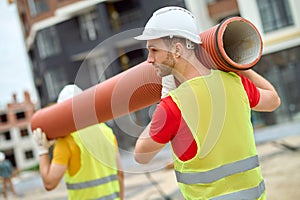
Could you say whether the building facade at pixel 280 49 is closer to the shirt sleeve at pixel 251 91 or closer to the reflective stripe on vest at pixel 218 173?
the shirt sleeve at pixel 251 91

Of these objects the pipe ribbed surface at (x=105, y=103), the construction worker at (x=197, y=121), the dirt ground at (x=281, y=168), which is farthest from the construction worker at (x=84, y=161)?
the dirt ground at (x=281, y=168)

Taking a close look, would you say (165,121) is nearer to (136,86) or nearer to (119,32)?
(136,86)

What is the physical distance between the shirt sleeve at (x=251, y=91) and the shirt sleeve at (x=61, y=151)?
1292mm

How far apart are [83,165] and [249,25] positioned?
1509 millimetres

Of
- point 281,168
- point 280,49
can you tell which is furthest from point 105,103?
point 280,49

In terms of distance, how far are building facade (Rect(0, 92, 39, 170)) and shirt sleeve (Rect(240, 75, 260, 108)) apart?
163ft

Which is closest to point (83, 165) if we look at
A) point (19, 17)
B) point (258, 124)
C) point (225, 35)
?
point (225, 35)

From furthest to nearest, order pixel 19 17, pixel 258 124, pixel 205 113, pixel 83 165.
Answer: pixel 19 17 → pixel 258 124 → pixel 83 165 → pixel 205 113

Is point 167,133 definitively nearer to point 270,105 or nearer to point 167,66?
point 167,66

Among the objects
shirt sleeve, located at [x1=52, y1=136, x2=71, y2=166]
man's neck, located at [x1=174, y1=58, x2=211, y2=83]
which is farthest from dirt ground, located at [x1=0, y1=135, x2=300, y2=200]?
man's neck, located at [x1=174, y1=58, x2=211, y2=83]

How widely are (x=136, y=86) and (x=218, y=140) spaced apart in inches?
22.6

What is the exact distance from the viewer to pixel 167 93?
183 centimetres

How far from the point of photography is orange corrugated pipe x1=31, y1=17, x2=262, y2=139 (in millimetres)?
1745

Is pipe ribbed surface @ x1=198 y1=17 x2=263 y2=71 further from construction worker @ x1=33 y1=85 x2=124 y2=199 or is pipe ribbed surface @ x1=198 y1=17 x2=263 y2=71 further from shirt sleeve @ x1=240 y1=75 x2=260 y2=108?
construction worker @ x1=33 y1=85 x2=124 y2=199
